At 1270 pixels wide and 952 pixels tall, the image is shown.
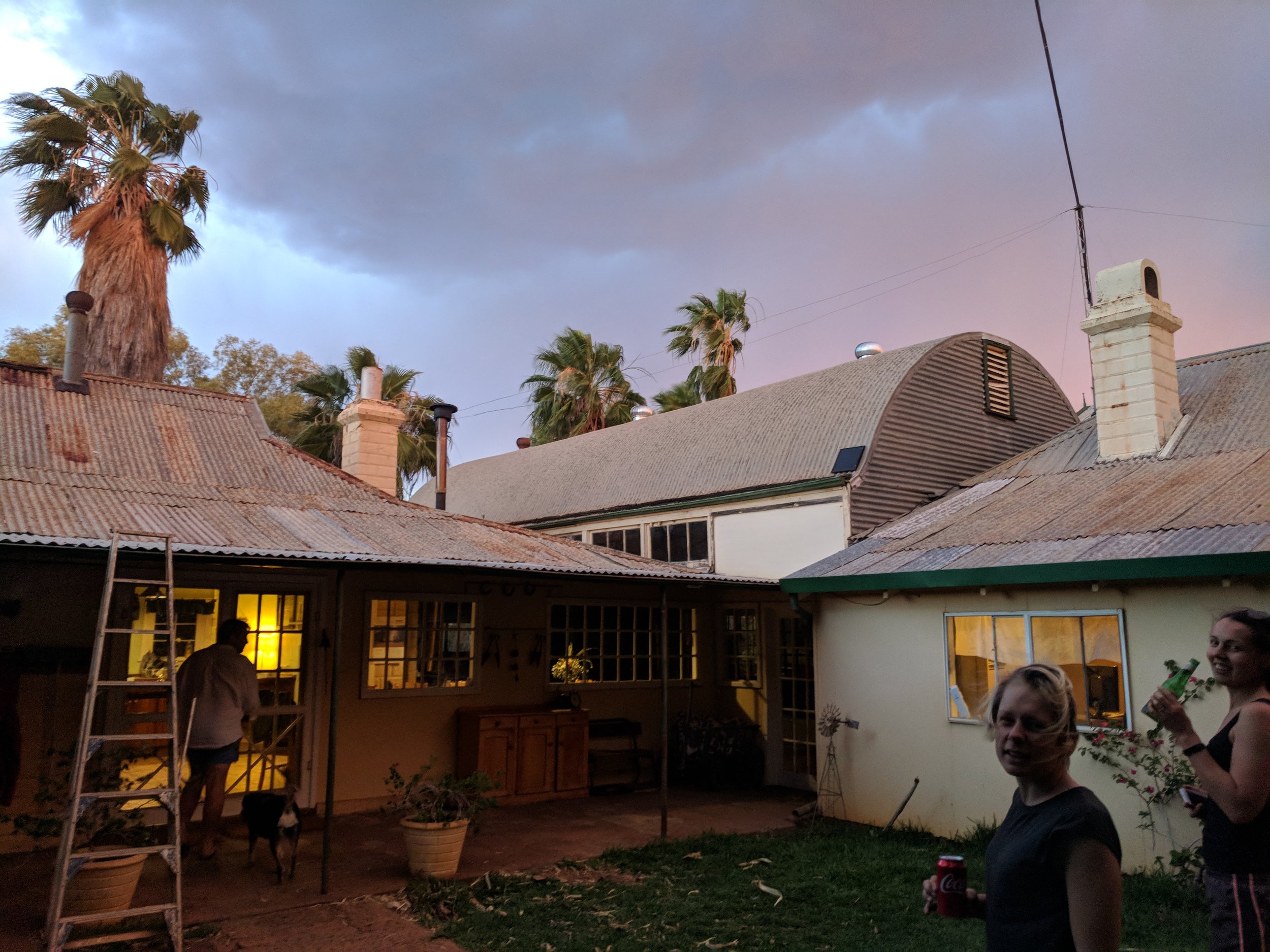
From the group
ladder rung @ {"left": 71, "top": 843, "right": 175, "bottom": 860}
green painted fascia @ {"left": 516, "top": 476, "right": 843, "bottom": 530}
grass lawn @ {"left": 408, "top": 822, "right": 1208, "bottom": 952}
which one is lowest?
grass lawn @ {"left": 408, "top": 822, "right": 1208, "bottom": 952}

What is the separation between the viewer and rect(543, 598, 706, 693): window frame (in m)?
10.6

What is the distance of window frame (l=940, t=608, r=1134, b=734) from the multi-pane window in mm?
5031

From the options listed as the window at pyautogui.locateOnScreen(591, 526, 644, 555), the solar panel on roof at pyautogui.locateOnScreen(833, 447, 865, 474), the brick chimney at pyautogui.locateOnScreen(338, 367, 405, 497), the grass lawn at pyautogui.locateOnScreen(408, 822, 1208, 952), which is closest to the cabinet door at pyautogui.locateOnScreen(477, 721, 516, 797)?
the grass lawn at pyautogui.locateOnScreen(408, 822, 1208, 952)

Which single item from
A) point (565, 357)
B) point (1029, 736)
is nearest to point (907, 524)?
point (1029, 736)

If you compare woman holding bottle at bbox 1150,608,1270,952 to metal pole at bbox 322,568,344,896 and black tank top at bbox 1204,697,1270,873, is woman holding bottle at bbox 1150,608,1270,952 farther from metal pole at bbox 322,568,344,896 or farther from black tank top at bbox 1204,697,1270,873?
metal pole at bbox 322,568,344,896

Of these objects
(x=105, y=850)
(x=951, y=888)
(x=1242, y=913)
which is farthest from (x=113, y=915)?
(x=1242, y=913)

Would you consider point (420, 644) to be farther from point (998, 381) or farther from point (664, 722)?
point (998, 381)

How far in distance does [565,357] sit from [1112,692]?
1809 cm

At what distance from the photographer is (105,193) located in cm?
1399

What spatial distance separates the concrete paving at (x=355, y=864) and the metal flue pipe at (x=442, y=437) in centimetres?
537

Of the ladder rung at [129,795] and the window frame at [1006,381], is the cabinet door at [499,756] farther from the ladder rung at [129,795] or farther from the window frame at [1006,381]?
the window frame at [1006,381]

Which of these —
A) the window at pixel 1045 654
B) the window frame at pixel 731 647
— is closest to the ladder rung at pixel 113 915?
the window at pixel 1045 654

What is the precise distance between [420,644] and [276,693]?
1562 mm

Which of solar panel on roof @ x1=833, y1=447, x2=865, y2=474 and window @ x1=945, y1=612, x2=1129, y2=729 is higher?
solar panel on roof @ x1=833, y1=447, x2=865, y2=474
